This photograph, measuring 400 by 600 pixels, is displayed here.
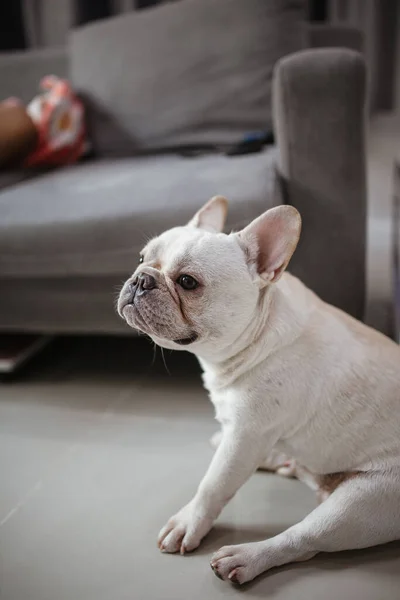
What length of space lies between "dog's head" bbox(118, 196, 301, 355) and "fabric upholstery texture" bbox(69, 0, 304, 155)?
1110 millimetres

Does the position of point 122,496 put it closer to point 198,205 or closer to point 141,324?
point 141,324

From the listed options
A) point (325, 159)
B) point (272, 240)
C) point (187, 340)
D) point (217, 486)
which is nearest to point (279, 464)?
point (217, 486)

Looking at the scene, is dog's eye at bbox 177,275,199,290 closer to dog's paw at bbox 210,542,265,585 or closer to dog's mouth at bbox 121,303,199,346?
dog's mouth at bbox 121,303,199,346

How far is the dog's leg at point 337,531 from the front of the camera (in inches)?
35.3

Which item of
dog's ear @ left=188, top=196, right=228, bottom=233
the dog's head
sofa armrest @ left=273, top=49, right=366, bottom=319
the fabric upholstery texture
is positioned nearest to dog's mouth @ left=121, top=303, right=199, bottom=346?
the dog's head

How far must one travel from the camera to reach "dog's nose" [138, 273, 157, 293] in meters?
0.93

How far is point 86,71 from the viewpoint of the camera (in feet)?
7.16

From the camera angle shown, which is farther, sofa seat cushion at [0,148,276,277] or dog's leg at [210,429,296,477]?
sofa seat cushion at [0,148,276,277]

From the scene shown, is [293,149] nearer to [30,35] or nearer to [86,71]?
[86,71]

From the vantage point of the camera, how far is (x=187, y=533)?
993 mm

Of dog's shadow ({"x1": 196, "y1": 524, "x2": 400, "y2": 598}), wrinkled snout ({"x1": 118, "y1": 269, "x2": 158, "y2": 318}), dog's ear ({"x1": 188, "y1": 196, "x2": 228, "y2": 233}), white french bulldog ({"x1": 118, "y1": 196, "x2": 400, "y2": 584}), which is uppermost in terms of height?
dog's ear ({"x1": 188, "y1": 196, "x2": 228, "y2": 233})

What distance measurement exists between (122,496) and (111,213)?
679mm

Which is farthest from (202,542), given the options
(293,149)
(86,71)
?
(86,71)

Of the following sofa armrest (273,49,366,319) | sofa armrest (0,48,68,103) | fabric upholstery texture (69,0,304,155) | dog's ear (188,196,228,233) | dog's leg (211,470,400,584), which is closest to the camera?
dog's leg (211,470,400,584)
